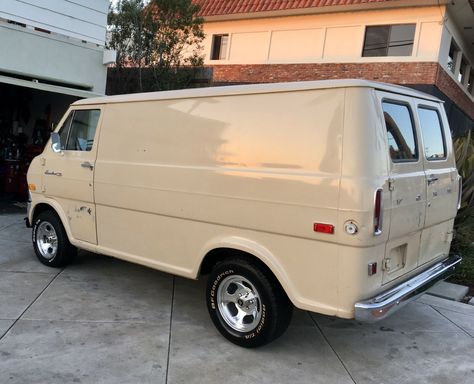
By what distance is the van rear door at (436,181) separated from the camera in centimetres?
409

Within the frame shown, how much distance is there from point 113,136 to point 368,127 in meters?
2.71

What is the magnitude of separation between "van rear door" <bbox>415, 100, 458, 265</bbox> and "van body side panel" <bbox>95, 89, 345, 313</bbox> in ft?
3.74

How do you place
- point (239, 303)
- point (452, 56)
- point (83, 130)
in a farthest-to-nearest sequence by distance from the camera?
point (452, 56), point (83, 130), point (239, 303)

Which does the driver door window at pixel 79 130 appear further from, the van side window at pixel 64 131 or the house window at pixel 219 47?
the house window at pixel 219 47

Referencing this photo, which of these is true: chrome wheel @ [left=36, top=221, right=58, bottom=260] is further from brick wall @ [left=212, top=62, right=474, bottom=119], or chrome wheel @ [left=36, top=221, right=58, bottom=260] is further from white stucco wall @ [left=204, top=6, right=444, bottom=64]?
white stucco wall @ [left=204, top=6, right=444, bottom=64]

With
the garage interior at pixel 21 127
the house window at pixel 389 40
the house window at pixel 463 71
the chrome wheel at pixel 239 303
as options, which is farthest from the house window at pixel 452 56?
the chrome wheel at pixel 239 303

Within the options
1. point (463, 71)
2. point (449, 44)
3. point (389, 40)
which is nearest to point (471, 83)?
point (463, 71)

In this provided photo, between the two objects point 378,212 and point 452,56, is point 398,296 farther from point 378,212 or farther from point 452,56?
point 452,56

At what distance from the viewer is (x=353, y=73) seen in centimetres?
1457

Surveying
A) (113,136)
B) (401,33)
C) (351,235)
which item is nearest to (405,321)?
(351,235)

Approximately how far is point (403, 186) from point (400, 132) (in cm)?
47

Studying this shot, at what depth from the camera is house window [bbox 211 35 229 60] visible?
17.6 metres

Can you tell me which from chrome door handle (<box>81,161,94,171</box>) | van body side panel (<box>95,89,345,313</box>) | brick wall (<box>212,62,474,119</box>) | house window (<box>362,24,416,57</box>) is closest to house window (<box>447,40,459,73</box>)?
brick wall (<box>212,62,474,119</box>)

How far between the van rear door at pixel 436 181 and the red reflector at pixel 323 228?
113cm
